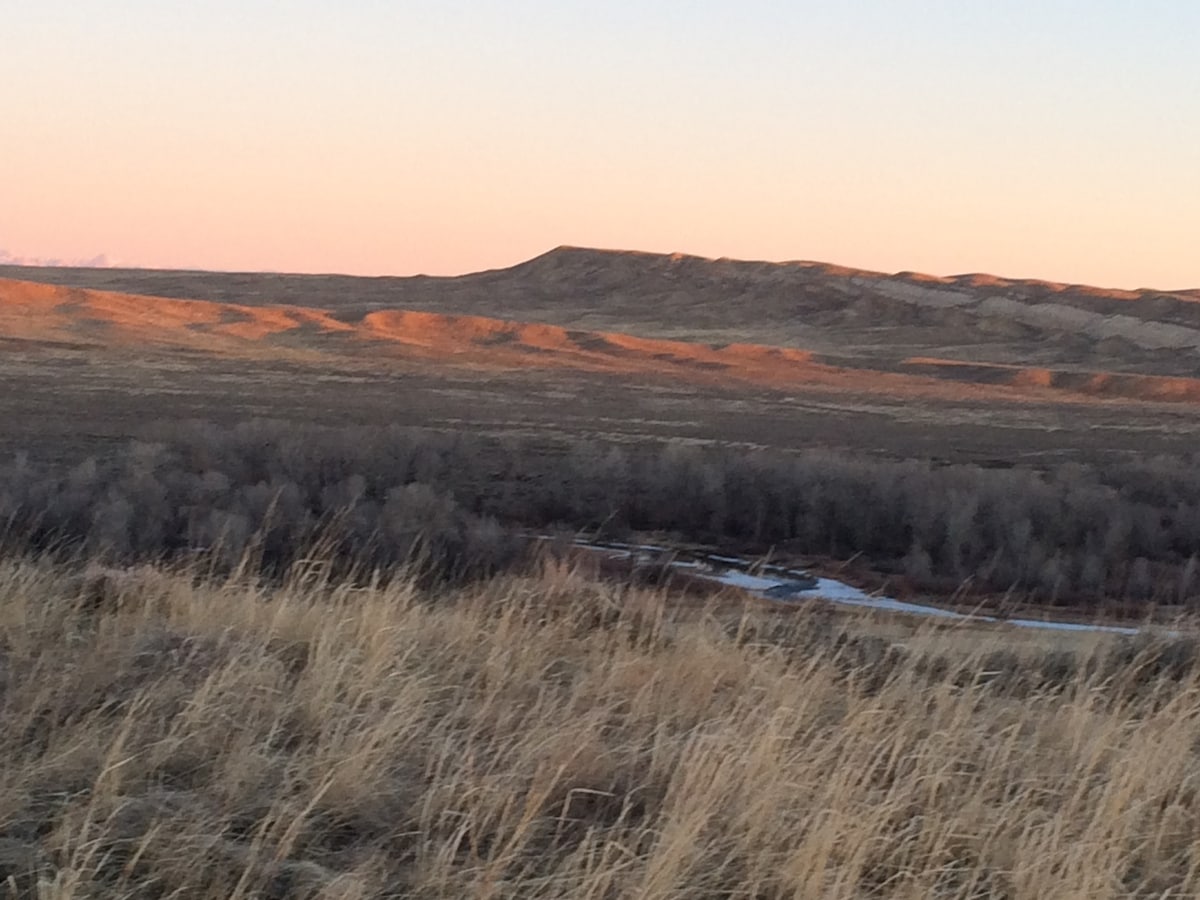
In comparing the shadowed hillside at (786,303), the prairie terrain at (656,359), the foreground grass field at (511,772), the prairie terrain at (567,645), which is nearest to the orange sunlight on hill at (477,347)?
the prairie terrain at (656,359)

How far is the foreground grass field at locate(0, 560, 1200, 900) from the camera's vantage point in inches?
133

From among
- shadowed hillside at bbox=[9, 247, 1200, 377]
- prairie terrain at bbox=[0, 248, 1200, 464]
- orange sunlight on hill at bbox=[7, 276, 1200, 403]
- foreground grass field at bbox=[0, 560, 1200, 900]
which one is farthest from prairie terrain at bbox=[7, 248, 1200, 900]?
shadowed hillside at bbox=[9, 247, 1200, 377]

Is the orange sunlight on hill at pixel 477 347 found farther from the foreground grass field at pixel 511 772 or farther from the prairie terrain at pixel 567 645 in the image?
the foreground grass field at pixel 511 772

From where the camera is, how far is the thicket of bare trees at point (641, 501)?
18.6 m

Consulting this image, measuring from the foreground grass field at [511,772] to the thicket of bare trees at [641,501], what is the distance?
37.3 feet

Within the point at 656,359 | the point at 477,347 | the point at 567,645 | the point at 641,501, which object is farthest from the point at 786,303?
the point at 567,645

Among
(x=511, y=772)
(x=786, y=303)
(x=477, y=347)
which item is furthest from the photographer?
(x=786, y=303)

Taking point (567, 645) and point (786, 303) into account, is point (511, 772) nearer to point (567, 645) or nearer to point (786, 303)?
point (567, 645)

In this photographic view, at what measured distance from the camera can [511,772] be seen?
3914 mm

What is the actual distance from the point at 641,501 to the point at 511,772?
856 inches

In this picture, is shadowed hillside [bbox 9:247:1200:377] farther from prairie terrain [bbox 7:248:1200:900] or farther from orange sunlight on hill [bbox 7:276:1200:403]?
prairie terrain [bbox 7:248:1200:900]

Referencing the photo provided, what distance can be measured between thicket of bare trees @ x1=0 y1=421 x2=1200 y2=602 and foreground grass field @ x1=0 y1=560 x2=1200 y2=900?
11.4 meters

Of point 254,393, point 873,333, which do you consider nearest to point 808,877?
point 254,393

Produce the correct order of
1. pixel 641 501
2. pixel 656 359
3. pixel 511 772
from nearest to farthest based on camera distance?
pixel 511 772 → pixel 641 501 → pixel 656 359
